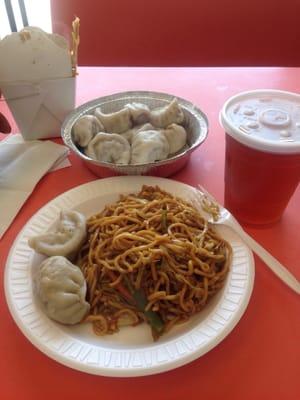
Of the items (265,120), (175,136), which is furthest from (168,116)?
(265,120)

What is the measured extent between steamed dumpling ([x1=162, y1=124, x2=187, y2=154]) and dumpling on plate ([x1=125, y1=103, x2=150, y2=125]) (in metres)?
0.07

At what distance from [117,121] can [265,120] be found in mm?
337

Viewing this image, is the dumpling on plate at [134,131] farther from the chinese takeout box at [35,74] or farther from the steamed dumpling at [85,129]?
the chinese takeout box at [35,74]

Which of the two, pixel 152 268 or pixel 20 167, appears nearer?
pixel 152 268

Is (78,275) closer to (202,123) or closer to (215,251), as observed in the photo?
(215,251)

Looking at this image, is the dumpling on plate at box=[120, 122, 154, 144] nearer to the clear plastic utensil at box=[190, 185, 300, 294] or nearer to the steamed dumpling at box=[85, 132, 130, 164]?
the steamed dumpling at box=[85, 132, 130, 164]

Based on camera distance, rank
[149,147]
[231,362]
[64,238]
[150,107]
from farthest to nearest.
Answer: [150,107], [149,147], [64,238], [231,362]

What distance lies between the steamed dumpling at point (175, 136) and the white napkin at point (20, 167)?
232 millimetres

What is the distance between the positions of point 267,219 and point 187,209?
0.14 m

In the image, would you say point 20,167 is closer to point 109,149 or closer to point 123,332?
point 109,149

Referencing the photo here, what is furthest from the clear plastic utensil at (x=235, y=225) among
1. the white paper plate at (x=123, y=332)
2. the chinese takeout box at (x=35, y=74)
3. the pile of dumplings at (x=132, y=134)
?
the chinese takeout box at (x=35, y=74)

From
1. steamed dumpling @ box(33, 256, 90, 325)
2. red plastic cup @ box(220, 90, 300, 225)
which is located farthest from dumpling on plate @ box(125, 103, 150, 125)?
steamed dumpling @ box(33, 256, 90, 325)

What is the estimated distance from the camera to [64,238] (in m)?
0.63

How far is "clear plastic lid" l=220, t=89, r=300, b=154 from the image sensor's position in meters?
0.55
